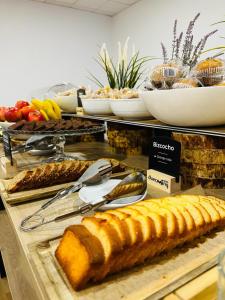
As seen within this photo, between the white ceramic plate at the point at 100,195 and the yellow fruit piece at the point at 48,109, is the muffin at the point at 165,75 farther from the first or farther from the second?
the yellow fruit piece at the point at 48,109

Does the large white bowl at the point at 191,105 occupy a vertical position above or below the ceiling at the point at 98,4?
below

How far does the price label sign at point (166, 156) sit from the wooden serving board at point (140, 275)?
0.33 meters

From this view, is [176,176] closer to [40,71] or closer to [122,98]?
[122,98]

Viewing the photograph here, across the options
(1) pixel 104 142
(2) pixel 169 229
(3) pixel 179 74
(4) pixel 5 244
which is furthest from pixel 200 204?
(1) pixel 104 142

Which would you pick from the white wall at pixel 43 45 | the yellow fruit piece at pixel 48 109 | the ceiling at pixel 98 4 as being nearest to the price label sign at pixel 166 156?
the yellow fruit piece at pixel 48 109

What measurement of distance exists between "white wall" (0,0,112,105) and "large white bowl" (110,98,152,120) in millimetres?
2836

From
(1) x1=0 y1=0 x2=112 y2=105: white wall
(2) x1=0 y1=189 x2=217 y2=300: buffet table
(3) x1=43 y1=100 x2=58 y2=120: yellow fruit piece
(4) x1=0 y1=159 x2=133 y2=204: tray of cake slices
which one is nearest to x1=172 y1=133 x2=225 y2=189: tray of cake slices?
(4) x1=0 y1=159 x2=133 y2=204: tray of cake slices

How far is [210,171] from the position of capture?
0.87 m

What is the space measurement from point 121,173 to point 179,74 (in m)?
0.46

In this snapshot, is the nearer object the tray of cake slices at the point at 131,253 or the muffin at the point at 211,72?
the tray of cake slices at the point at 131,253

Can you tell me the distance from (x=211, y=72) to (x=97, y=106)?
72 cm

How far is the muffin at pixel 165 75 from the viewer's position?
33.8 inches

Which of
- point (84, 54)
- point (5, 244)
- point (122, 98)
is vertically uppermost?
point (84, 54)

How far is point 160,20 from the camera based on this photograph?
10.6 ft
